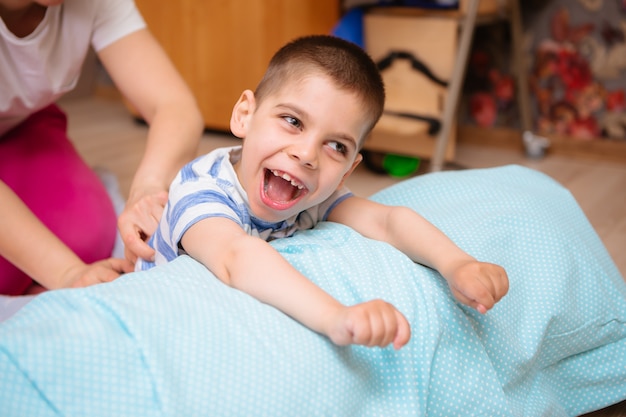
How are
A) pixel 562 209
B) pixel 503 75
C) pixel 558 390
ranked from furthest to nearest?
1. pixel 503 75
2. pixel 562 209
3. pixel 558 390

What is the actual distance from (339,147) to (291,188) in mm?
78

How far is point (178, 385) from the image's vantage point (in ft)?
2.31

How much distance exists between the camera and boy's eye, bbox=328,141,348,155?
0.89m

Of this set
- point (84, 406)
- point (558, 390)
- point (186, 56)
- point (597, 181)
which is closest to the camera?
point (84, 406)

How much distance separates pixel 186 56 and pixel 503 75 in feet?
3.51

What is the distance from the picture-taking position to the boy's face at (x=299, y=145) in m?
0.86

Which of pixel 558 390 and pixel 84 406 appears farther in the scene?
pixel 558 390

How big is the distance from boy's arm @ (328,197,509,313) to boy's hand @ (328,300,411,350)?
0.12 meters

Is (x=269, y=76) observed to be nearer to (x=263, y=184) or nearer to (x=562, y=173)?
(x=263, y=184)

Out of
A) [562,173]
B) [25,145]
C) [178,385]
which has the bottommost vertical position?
[562,173]

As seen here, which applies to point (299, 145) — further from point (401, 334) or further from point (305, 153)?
point (401, 334)

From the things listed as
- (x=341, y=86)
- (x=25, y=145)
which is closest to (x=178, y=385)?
(x=341, y=86)

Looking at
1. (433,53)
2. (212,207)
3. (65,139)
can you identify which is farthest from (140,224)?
(433,53)

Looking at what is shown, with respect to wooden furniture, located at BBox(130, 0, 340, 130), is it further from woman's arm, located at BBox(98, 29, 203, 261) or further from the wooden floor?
woman's arm, located at BBox(98, 29, 203, 261)
